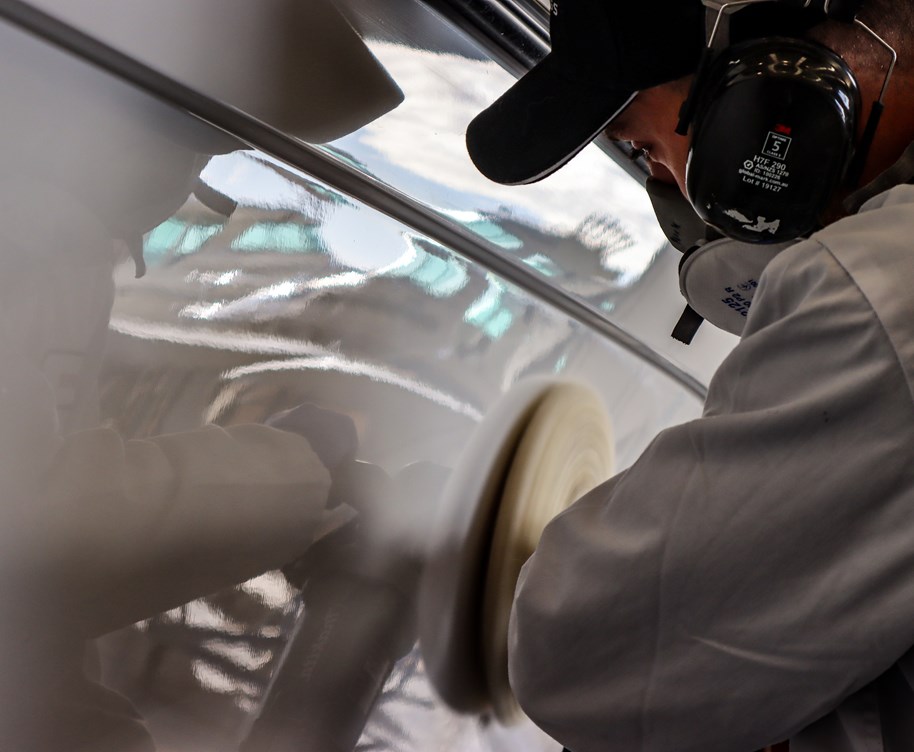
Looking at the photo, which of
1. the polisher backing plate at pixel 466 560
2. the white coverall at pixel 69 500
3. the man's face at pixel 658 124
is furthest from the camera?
the polisher backing plate at pixel 466 560

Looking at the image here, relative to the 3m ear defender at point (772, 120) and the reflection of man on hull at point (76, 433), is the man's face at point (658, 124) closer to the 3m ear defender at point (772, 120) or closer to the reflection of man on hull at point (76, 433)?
the 3m ear defender at point (772, 120)

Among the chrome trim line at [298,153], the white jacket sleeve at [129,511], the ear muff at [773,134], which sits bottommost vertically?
the white jacket sleeve at [129,511]

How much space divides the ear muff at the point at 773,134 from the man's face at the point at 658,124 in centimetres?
8

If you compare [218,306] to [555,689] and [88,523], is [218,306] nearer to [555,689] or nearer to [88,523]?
[88,523]

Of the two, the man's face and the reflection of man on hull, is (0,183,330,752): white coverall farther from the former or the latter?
the man's face

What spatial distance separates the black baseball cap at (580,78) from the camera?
91cm

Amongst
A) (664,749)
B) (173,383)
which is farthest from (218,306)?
(664,749)

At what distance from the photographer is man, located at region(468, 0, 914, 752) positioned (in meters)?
0.70

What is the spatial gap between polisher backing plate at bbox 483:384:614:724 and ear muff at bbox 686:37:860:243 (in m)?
0.48

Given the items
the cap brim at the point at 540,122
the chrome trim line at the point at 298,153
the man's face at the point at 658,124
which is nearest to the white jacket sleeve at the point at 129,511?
the chrome trim line at the point at 298,153

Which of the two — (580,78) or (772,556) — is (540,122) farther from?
(772,556)

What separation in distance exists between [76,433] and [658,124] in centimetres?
71

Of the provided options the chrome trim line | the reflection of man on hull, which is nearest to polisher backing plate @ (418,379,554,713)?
the chrome trim line

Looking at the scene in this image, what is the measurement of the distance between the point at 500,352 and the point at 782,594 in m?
0.54
